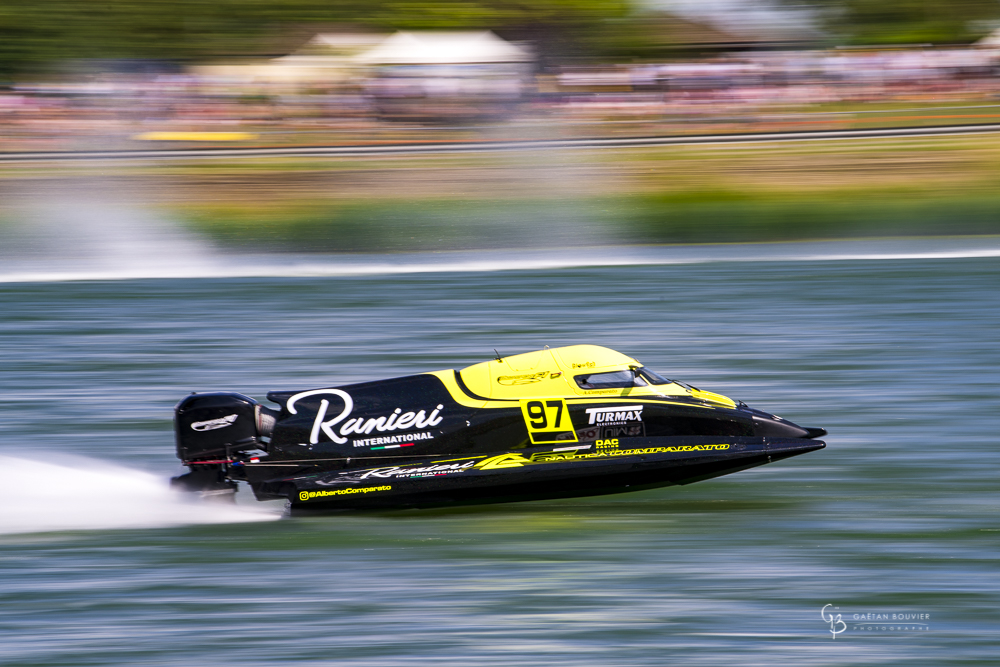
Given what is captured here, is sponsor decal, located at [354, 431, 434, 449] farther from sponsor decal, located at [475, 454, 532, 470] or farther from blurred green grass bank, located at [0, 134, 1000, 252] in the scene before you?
blurred green grass bank, located at [0, 134, 1000, 252]

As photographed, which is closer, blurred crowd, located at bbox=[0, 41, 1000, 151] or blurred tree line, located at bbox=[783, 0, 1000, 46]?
blurred crowd, located at bbox=[0, 41, 1000, 151]

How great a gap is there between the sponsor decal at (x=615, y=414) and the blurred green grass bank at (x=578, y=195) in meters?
18.1

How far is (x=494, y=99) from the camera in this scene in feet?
100

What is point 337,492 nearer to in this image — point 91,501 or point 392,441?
point 392,441

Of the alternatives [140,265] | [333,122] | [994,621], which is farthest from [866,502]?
[333,122]

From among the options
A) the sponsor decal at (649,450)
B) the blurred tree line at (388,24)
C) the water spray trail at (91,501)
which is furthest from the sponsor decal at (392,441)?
the blurred tree line at (388,24)

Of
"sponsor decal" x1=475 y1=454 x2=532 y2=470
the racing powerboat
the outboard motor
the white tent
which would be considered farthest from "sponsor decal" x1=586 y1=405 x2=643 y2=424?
the white tent

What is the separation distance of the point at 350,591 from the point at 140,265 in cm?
1955

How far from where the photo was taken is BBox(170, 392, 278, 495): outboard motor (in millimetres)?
7320

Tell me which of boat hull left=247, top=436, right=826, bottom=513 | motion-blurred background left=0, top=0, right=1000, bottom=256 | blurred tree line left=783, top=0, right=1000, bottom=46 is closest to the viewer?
boat hull left=247, top=436, right=826, bottom=513

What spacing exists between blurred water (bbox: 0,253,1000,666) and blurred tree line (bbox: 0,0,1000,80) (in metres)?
22.5

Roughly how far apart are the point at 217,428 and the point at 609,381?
8.53ft

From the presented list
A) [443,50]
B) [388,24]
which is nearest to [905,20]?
[443,50]

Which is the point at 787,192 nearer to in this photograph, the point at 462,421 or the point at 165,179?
the point at 165,179
